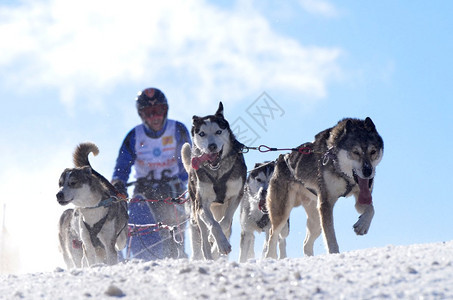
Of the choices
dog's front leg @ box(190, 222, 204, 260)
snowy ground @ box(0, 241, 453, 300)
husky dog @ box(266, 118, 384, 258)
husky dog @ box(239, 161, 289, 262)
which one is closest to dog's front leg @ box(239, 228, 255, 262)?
husky dog @ box(239, 161, 289, 262)

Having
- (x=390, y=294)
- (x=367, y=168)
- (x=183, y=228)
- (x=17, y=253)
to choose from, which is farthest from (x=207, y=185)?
(x=17, y=253)

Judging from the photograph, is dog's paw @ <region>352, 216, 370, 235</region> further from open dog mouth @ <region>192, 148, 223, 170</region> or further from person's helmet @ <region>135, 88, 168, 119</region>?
person's helmet @ <region>135, 88, 168, 119</region>

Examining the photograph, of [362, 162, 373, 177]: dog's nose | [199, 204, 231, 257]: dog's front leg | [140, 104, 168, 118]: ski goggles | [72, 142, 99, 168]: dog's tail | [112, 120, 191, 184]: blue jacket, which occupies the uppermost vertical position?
[140, 104, 168, 118]: ski goggles

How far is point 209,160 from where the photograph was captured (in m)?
5.38

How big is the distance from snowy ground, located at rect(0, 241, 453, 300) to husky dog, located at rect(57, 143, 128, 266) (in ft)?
8.48

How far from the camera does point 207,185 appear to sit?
5348mm

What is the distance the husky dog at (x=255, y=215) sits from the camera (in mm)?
6793

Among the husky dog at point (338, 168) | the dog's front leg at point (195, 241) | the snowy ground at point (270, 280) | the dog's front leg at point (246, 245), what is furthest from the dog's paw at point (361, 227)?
the dog's front leg at point (246, 245)

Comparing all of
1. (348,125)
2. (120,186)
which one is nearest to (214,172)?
(348,125)

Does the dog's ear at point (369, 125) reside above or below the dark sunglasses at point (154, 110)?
below

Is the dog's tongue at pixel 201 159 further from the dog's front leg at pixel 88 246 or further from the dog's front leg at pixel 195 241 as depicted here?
the dog's front leg at pixel 88 246

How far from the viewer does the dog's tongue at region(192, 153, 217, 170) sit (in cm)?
536

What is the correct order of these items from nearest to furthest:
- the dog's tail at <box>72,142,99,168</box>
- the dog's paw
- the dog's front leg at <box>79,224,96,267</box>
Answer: the dog's paw, the dog's front leg at <box>79,224,96,267</box>, the dog's tail at <box>72,142,99,168</box>

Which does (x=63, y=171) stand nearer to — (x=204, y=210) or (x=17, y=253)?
(x=204, y=210)
